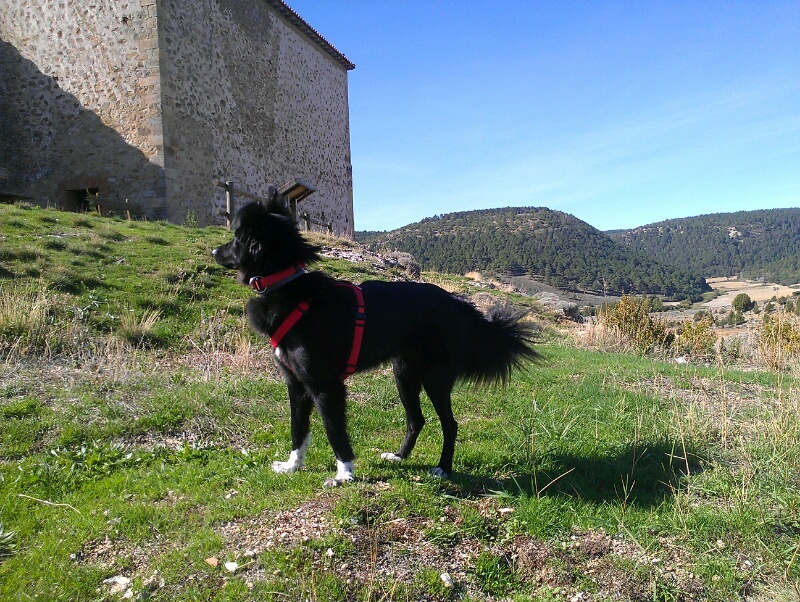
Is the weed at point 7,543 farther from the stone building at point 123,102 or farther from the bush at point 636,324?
the stone building at point 123,102

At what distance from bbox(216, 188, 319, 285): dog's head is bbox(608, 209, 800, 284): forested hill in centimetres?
10229

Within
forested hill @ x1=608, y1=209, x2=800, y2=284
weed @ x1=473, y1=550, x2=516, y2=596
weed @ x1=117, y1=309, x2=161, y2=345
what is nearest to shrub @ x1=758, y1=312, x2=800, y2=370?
weed @ x1=473, y1=550, x2=516, y2=596

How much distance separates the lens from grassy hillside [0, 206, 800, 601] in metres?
2.89

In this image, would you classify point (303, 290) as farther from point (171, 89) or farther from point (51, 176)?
point (51, 176)

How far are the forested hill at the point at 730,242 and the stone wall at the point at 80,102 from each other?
94.3m

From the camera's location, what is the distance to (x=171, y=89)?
658 inches

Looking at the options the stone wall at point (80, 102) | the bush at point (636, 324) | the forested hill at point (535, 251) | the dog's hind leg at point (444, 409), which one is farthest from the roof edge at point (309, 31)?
the forested hill at point (535, 251)

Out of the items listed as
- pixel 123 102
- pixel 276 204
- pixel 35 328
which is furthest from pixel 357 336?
pixel 123 102

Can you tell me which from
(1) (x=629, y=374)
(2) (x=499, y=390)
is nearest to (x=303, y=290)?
(2) (x=499, y=390)

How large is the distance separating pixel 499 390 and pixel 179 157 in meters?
14.4

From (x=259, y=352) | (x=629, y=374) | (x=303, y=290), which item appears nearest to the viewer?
(x=303, y=290)

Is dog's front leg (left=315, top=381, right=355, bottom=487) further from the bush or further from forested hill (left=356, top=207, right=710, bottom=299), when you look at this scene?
forested hill (left=356, top=207, right=710, bottom=299)

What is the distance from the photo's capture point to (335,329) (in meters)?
3.73

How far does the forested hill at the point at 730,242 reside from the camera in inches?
4080
